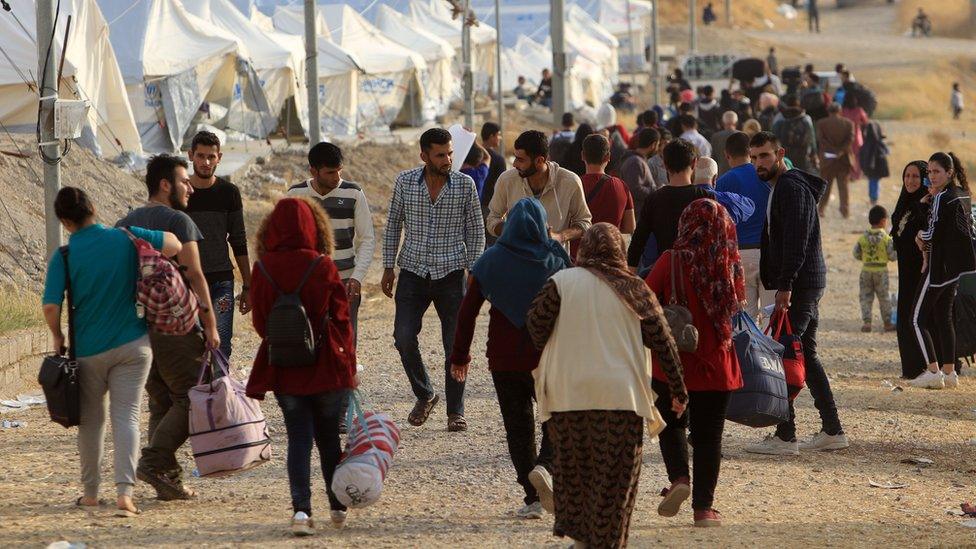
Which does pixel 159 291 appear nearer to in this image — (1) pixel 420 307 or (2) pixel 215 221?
(2) pixel 215 221

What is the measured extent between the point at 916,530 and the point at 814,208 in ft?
6.19

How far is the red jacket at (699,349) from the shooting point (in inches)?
256

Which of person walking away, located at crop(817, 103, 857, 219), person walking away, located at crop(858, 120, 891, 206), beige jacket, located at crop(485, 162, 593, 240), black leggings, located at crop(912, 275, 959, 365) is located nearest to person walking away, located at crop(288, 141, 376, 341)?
beige jacket, located at crop(485, 162, 593, 240)

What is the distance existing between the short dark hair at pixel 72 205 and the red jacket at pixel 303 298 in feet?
2.66

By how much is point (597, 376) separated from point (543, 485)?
2.91 ft

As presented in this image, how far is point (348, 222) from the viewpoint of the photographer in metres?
8.30

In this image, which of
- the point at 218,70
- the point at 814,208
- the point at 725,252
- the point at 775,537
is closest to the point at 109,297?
the point at 725,252

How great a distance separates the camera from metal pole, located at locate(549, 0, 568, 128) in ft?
79.3

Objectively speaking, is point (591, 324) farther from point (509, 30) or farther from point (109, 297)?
point (509, 30)

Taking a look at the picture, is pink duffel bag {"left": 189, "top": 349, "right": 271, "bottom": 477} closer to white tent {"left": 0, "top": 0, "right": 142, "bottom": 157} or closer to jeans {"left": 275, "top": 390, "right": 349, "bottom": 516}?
jeans {"left": 275, "top": 390, "right": 349, "bottom": 516}

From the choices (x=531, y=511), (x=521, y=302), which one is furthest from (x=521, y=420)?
(x=521, y=302)

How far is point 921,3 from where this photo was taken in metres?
88.9

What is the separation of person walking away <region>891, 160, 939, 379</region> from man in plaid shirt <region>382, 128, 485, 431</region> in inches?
142

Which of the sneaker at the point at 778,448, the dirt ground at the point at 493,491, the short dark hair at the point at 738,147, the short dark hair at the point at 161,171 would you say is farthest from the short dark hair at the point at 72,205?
the sneaker at the point at 778,448
